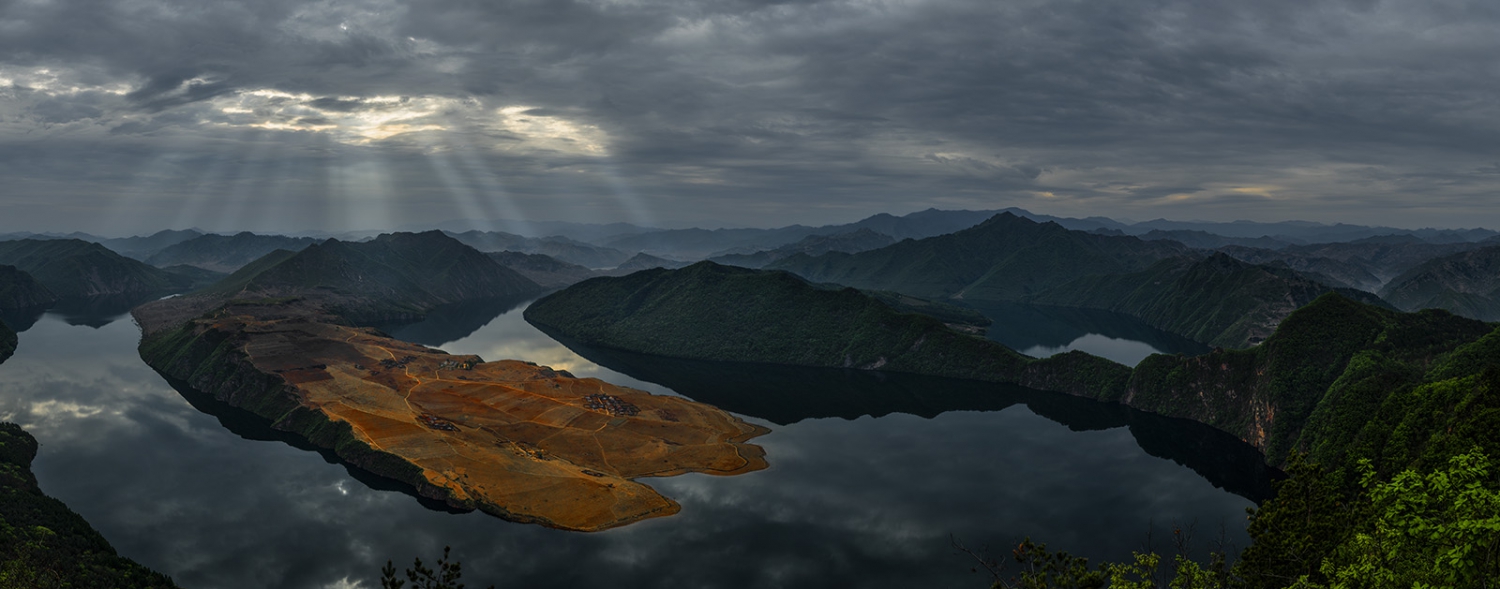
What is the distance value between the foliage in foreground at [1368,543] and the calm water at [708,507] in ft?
168

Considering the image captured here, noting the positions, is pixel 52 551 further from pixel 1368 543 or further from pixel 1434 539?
pixel 1434 539

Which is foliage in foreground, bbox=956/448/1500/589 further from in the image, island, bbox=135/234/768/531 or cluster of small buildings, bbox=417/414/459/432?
cluster of small buildings, bbox=417/414/459/432

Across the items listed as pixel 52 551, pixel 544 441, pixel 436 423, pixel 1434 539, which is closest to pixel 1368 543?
pixel 1434 539

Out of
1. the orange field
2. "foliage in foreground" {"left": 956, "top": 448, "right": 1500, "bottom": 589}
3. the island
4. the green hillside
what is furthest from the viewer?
the island

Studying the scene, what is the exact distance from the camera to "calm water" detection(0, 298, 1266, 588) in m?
100

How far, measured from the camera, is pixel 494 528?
11369 cm

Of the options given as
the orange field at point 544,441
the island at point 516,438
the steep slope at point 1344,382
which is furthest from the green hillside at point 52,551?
the steep slope at point 1344,382

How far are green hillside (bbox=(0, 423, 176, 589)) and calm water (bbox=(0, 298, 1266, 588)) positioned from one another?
668cm

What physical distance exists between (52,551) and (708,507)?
82.9 metres

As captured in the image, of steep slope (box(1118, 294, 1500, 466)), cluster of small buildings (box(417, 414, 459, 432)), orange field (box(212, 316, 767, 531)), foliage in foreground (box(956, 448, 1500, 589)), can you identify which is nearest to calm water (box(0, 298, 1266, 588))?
orange field (box(212, 316, 767, 531))

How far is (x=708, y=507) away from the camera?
404 feet

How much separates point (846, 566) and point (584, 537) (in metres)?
38.0

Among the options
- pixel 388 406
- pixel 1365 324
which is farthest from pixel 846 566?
pixel 1365 324

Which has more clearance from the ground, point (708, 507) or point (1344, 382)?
point (1344, 382)
